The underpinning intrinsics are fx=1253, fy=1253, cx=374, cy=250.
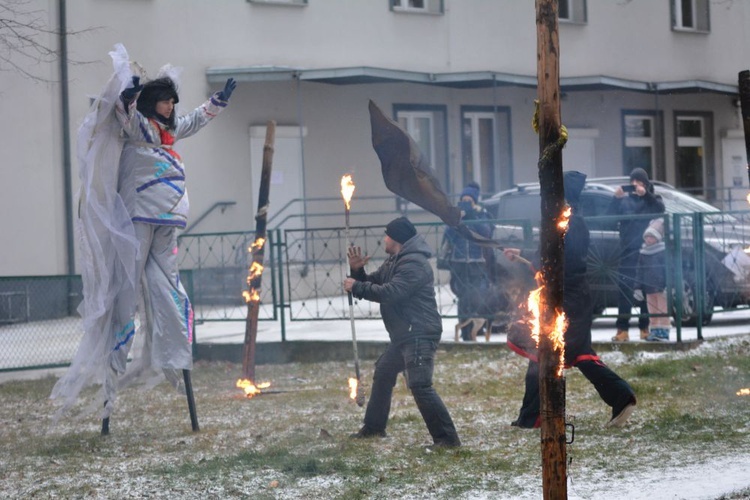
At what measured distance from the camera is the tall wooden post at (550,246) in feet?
17.4

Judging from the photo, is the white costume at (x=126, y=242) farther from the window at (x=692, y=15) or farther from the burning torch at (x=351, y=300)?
the window at (x=692, y=15)

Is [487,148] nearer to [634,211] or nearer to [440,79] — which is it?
[440,79]

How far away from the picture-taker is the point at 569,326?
28.4 feet

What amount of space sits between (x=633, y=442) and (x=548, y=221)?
316 centimetres

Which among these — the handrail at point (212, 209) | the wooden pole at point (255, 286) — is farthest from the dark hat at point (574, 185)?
the handrail at point (212, 209)

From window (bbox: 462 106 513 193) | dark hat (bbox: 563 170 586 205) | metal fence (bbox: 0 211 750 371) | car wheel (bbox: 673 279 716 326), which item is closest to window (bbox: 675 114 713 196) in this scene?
window (bbox: 462 106 513 193)

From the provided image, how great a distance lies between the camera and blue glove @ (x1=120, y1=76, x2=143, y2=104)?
333 inches

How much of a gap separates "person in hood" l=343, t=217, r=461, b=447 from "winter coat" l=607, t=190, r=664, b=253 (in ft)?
15.9

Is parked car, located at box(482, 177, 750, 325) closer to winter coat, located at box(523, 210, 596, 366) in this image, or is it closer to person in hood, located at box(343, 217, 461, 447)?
winter coat, located at box(523, 210, 596, 366)

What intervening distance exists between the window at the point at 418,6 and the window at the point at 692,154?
24.8 feet

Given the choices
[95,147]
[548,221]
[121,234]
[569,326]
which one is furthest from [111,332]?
[548,221]

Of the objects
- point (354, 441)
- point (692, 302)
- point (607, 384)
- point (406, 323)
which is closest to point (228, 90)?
point (406, 323)

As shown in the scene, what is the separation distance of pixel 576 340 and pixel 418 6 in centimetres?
1651

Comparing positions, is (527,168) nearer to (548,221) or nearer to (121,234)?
(121,234)
